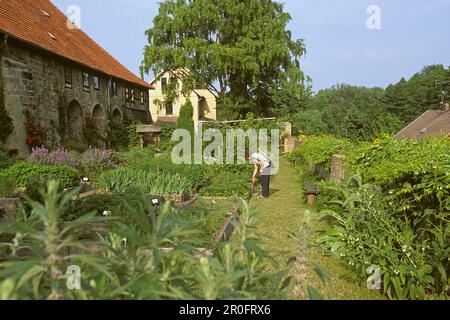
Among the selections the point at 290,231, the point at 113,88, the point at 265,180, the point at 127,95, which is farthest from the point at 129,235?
the point at 127,95

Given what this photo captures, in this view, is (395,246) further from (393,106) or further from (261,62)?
(393,106)

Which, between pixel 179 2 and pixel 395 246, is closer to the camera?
pixel 395 246

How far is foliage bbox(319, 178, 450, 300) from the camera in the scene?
3.62 m

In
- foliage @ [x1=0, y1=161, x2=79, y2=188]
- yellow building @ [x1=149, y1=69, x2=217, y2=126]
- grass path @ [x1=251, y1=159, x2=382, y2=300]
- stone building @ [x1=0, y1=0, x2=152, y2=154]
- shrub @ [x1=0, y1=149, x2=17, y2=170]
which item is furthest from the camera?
yellow building @ [x1=149, y1=69, x2=217, y2=126]

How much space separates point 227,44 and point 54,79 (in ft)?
47.0

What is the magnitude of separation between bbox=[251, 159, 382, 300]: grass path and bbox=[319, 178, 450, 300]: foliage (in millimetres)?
250

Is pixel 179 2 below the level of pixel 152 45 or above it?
above

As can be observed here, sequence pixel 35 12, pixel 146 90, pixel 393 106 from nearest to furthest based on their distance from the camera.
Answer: pixel 35 12 → pixel 146 90 → pixel 393 106

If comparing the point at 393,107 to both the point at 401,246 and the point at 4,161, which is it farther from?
the point at 401,246

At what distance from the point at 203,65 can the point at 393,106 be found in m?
50.8

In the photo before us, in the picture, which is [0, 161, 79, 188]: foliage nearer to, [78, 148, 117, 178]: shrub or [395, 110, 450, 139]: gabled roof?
[78, 148, 117, 178]: shrub

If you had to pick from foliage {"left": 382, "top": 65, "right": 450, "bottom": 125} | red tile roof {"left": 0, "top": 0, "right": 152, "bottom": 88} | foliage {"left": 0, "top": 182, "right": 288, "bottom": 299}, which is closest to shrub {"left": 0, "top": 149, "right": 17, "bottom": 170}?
red tile roof {"left": 0, "top": 0, "right": 152, "bottom": 88}
